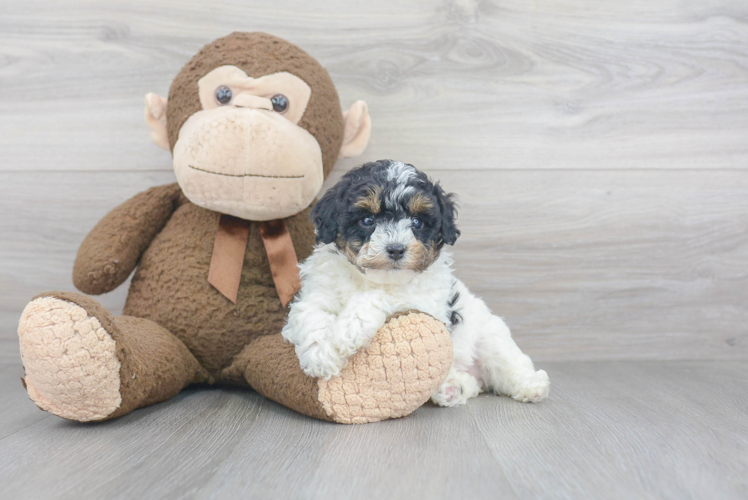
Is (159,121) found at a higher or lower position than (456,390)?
higher

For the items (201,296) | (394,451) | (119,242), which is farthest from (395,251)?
(119,242)

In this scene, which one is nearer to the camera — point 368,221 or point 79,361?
point 79,361

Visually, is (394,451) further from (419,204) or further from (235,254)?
(235,254)

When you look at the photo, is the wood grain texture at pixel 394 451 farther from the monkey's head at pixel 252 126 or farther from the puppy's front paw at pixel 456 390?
the monkey's head at pixel 252 126

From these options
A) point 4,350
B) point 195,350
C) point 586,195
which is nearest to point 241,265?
point 195,350

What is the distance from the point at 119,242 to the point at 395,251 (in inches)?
32.9

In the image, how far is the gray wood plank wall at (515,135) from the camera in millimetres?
2008

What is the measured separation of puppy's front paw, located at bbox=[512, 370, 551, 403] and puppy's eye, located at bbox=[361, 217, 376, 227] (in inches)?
24.7

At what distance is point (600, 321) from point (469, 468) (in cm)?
129

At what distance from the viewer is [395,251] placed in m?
1.29

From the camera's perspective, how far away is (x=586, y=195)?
83.5 inches

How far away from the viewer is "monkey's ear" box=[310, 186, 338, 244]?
137 centimetres

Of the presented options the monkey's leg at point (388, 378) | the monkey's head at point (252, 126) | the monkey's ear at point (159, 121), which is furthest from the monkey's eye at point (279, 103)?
the monkey's leg at point (388, 378)

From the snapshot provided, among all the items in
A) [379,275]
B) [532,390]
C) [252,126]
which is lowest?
[532,390]
